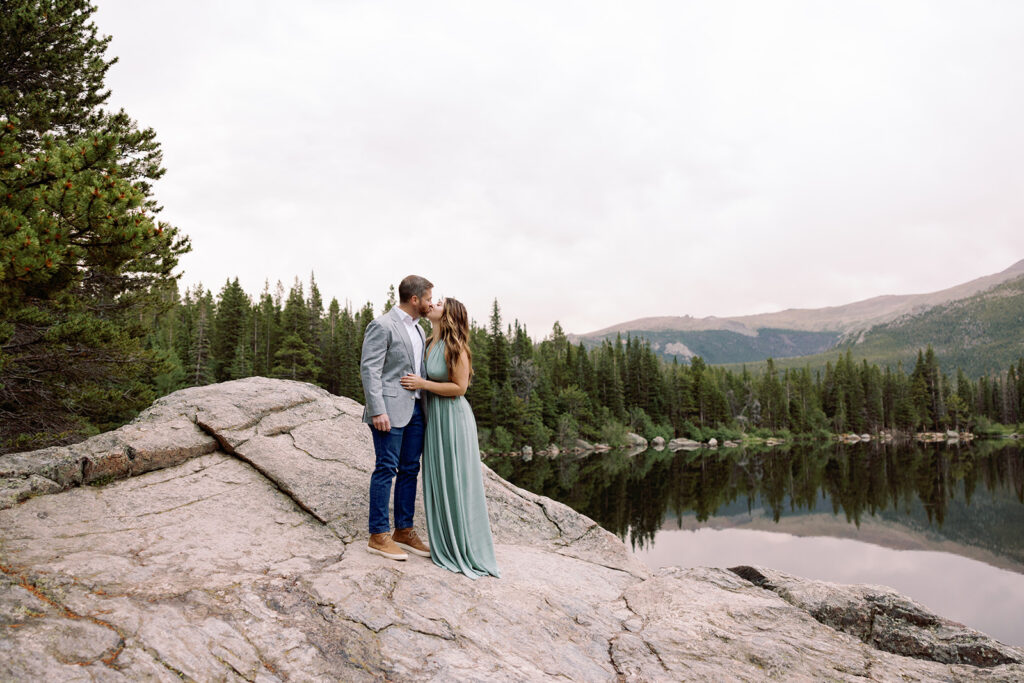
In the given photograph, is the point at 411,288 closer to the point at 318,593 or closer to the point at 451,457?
the point at 451,457

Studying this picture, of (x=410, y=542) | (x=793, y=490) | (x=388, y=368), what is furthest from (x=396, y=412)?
(x=793, y=490)

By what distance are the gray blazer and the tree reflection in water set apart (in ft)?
56.4

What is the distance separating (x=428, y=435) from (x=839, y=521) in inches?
1061

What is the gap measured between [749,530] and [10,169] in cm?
2661

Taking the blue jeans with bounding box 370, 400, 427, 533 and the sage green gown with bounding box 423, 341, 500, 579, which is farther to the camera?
the sage green gown with bounding box 423, 341, 500, 579

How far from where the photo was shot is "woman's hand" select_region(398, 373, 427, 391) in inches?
219

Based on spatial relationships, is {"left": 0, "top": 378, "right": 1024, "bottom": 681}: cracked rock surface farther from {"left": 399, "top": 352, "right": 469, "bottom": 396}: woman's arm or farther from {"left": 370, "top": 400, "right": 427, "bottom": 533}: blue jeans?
{"left": 399, "top": 352, "right": 469, "bottom": 396}: woman's arm

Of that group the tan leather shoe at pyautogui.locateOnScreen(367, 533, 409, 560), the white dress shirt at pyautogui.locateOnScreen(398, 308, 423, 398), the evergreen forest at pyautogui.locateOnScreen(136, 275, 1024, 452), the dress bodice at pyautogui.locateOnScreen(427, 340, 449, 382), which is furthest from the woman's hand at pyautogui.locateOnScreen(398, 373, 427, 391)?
the evergreen forest at pyautogui.locateOnScreen(136, 275, 1024, 452)

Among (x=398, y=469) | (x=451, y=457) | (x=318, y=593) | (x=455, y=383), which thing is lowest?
(x=318, y=593)

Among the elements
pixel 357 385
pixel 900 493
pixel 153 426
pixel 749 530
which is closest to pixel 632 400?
pixel 357 385

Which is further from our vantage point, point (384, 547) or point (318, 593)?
point (384, 547)

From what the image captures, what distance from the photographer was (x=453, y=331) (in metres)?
5.85

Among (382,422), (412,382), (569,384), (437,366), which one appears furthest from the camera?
(569,384)

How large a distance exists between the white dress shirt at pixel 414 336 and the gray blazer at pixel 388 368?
0.05m
